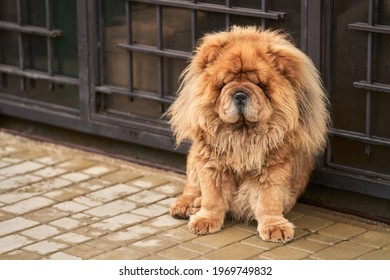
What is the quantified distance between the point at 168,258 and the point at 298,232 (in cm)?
87

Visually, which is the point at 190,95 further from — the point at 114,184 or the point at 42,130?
the point at 42,130

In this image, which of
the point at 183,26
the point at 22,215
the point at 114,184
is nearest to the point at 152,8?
the point at 183,26

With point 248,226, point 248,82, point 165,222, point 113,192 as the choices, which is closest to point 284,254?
point 248,226

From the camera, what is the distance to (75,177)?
7574 mm

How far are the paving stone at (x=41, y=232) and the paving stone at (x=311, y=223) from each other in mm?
1494

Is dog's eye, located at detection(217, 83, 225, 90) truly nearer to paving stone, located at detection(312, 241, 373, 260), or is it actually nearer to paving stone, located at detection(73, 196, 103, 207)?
paving stone, located at detection(312, 241, 373, 260)

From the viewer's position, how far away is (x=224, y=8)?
7.03 m

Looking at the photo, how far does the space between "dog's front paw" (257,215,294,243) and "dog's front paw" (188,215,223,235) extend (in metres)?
0.26

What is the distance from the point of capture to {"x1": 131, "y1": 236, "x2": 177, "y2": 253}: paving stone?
20.7ft

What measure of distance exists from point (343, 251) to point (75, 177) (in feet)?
7.23

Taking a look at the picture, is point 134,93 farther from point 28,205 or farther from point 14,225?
point 14,225

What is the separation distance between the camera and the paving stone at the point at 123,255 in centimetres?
618

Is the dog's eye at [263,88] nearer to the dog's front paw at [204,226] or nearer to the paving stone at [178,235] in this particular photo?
the dog's front paw at [204,226]

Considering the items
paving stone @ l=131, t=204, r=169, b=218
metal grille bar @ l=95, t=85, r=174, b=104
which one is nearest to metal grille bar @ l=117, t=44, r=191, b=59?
metal grille bar @ l=95, t=85, r=174, b=104
